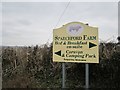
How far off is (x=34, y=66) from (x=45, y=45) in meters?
1.02

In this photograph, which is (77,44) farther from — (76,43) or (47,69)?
(47,69)

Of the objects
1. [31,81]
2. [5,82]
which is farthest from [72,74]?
[5,82]

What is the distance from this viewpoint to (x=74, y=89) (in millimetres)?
7680

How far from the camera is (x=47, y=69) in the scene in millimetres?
9180

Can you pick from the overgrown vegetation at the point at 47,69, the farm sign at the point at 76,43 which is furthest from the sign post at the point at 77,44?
the overgrown vegetation at the point at 47,69

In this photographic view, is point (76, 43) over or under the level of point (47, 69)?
over

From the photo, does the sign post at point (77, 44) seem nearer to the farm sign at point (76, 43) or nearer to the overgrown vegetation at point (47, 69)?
the farm sign at point (76, 43)

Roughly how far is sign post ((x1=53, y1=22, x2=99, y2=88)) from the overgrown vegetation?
6.22 ft

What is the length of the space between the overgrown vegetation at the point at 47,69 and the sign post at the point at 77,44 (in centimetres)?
190

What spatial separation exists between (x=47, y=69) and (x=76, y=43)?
3.27 meters

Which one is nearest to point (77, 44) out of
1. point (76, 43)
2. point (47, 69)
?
point (76, 43)

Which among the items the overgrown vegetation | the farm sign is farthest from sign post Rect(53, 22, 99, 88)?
the overgrown vegetation

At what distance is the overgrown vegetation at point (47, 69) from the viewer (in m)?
7.82

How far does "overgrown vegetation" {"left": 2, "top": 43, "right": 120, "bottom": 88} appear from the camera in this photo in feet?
25.6
